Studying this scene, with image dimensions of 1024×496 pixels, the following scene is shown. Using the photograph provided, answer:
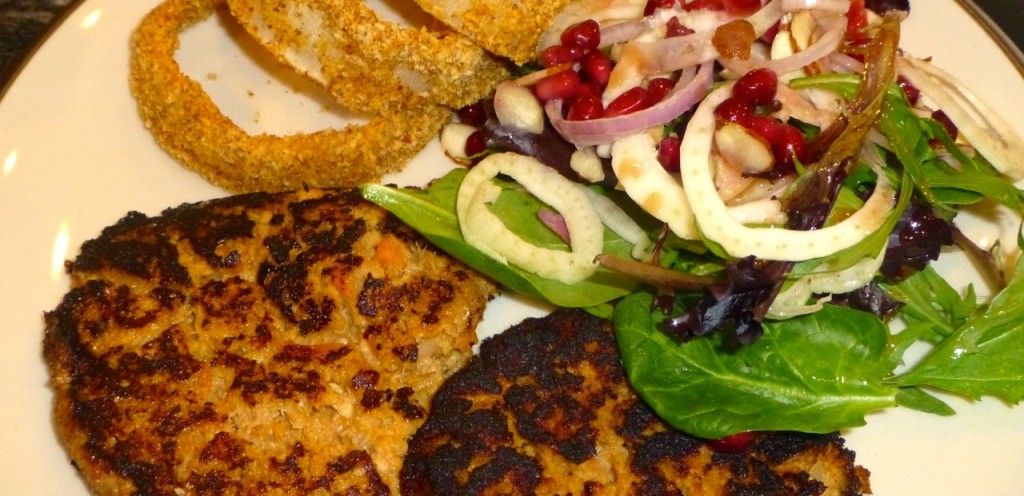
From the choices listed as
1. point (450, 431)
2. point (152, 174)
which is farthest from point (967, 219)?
point (152, 174)

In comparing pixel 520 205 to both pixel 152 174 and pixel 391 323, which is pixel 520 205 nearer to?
pixel 391 323

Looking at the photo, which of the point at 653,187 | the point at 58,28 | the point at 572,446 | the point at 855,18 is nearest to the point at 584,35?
the point at 653,187

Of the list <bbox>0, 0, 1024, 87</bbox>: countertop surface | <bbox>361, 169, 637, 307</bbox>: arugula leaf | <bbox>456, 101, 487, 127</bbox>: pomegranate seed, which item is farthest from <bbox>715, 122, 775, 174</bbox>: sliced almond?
<bbox>0, 0, 1024, 87</bbox>: countertop surface

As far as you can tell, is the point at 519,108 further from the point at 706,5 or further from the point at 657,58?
the point at 706,5

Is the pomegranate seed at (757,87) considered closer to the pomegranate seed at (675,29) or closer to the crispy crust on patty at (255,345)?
the pomegranate seed at (675,29)

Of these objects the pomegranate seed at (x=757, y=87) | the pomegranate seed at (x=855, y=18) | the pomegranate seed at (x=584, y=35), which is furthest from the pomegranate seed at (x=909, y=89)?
the pomegranate seed at (x=584, y=35)

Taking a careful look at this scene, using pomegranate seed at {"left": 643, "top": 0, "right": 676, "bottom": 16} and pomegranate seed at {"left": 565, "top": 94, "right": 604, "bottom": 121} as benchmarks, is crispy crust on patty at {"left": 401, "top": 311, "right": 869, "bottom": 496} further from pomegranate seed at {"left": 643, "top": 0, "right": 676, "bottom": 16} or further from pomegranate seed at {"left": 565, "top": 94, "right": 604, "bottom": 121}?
pomegranate seed at {"left": 643, "top": 0, "right": 676, "bottom": 16}

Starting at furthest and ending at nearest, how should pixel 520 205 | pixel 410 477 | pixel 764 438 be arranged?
pixel 520 205, pixel 764 438, pixel 410 477
